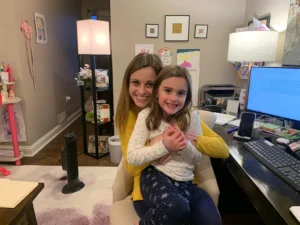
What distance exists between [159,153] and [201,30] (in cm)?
206

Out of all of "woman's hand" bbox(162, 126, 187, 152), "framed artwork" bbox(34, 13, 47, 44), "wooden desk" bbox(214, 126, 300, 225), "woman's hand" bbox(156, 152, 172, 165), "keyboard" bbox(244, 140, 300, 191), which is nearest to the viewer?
"wooden desk" bbox(214, 126, 300, 225)

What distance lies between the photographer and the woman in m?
0.98

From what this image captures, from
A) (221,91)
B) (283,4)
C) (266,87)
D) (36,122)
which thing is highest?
(283,4)

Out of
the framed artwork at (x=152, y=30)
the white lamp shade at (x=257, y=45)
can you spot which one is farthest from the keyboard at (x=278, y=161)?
the framed artwork at (x=152, y=30)

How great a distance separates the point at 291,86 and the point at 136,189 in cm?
102

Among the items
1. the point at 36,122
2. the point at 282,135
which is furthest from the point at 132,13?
the point at 282,135

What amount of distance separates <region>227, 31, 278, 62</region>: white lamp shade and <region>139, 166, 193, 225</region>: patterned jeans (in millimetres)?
1183

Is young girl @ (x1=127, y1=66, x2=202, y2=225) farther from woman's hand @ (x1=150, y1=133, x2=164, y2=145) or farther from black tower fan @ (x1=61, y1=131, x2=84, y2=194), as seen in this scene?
black tower fan @ (x1=61, y1=131, x2=84, y2=194)

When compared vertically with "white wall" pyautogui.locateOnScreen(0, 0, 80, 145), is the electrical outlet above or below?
below

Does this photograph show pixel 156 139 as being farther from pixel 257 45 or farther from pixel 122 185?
pixel 257 45

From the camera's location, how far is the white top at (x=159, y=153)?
3.14ft

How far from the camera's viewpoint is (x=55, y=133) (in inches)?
131

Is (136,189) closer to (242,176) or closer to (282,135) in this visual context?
(242,176)

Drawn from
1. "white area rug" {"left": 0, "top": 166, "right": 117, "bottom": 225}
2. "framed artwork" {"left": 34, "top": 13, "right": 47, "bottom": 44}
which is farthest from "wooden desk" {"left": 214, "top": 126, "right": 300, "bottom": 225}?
"framed artwork" {"left": 34, "top": 13, "right": 47, "bottom": 44}
